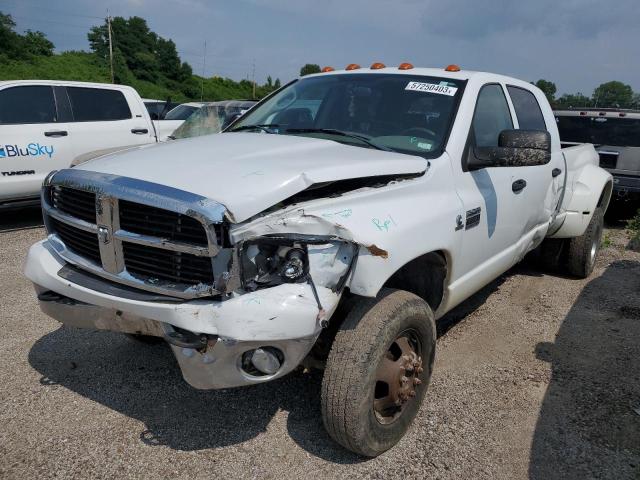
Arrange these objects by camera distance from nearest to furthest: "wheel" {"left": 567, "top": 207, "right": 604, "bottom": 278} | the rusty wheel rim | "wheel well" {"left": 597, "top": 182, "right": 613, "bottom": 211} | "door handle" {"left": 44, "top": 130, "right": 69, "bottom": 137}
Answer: the rusty wheel rim, "wheel" {"left": 567, "top": 207, "right": 604, "bottom": 278}, "wheel well" {"left": 597, "top": 182, "right": 613, "bottom": 211}, "door handle" {"left": 44, "top": 130, "right": 69, "bottom": 137}

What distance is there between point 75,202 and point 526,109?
342 cm

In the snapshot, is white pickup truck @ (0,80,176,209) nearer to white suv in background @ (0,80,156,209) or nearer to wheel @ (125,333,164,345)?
white suv in background @ (0,80,156,209)

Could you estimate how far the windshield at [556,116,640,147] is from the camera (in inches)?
313

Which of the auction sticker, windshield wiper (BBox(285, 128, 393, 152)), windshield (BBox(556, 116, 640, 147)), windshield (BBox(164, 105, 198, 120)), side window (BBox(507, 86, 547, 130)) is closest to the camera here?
windshield wiper (BBox(285, 128, 393, 152))

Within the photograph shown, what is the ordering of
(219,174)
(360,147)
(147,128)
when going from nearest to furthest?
(219,174) < (360,147) < (147,128)

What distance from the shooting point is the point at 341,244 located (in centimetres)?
233

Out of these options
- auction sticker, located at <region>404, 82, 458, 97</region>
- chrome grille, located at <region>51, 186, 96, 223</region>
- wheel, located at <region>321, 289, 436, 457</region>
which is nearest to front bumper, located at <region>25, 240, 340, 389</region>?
wheel, located at <region>321, 289, 436, 457</region>

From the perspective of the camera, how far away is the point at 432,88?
352cm

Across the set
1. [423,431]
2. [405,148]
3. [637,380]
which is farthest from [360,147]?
[637,380]

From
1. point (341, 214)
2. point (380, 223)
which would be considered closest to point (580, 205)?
point (380, 223)

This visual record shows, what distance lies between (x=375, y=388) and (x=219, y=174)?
1.29 metres

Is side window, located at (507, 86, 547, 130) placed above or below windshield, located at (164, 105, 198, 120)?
above

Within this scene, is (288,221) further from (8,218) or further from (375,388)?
(8,218)

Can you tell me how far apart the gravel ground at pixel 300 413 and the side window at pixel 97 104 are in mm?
3962
